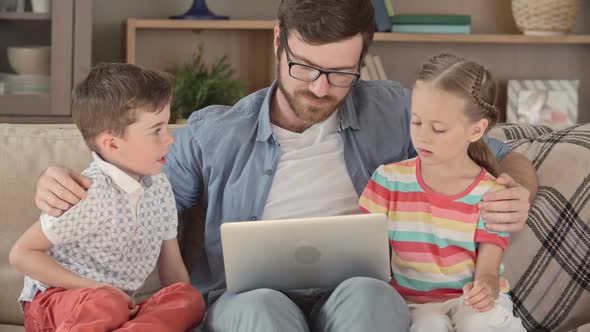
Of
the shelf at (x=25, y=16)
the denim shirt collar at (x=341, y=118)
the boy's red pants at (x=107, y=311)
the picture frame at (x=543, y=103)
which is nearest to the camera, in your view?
the boy's red pants at (x=107, y=311)

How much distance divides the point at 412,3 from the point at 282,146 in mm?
2088

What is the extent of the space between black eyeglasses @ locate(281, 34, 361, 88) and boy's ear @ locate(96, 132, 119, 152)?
0.41 metres

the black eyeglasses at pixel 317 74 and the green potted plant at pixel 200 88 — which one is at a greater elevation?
the black eyeglasses at pixel 317 74

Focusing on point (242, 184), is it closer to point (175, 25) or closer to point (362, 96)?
point (362, 96)

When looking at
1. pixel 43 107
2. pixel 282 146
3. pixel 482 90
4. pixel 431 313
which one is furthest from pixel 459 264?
pixel 43 107

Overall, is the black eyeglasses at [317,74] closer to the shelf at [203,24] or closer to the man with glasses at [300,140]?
the man with glasses at [300,140]

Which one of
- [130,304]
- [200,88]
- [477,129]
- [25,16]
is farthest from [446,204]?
[25,16]

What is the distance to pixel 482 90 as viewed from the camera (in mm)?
1693

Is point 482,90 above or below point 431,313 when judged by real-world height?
above

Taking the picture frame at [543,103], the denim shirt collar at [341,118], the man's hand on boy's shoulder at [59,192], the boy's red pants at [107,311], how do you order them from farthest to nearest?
the picture frame at [543,103], the denim shirt collar at [341,118], the man's hand on boy's shoulder at [59,192], the boy's red pants at [107,311]

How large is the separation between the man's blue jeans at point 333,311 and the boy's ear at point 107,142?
13.0 inches

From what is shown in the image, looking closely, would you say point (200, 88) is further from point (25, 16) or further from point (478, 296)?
point (478, 296)

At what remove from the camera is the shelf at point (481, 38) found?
3.68 meters

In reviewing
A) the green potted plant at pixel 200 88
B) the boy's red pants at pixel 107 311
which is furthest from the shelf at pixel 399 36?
the boy's red pants at pixel 107 311
